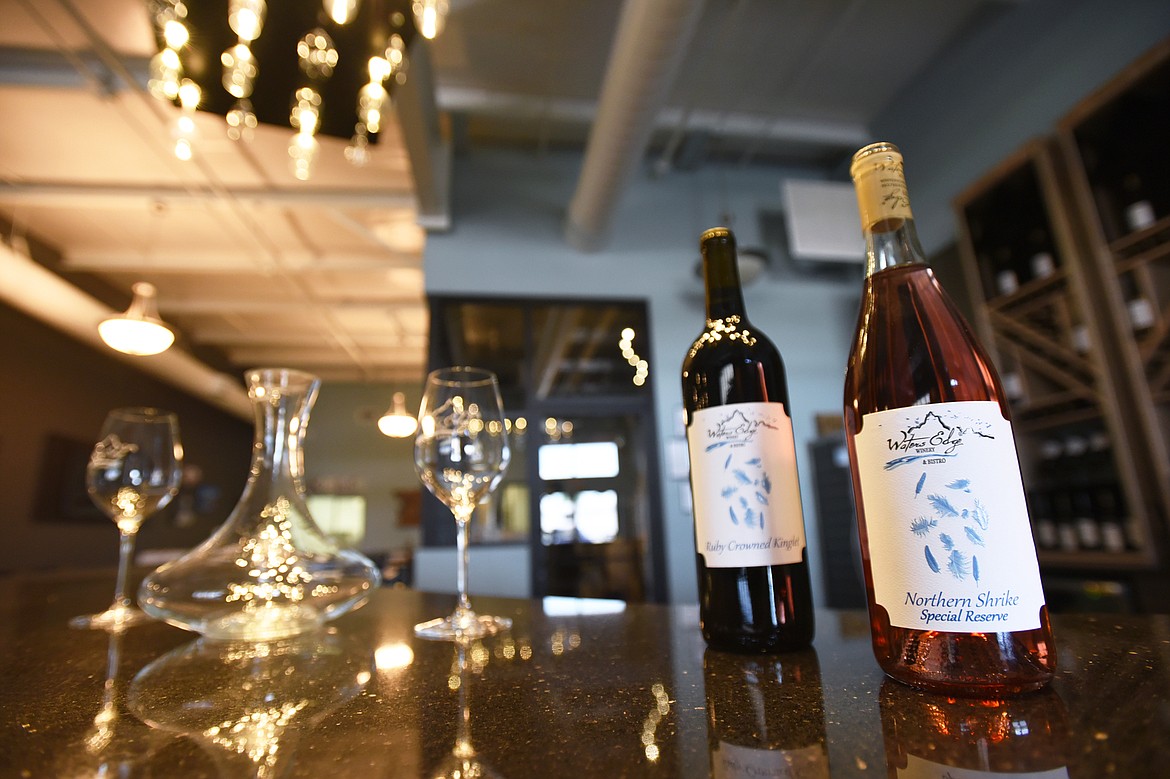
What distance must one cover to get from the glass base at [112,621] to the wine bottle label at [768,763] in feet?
2.44

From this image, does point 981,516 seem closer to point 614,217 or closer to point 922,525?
point 922,525

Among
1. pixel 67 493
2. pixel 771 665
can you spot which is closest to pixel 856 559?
pixel 771 665

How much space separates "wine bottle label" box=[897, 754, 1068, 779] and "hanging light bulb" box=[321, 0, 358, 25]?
1.68 m

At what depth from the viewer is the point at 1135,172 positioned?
2.14m

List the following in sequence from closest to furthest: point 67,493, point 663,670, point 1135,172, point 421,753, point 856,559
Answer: point 421,753 < point 663,670 < point 1135,172 < point 856,559 < point 67,493

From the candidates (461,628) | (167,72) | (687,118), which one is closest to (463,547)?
(461,628)

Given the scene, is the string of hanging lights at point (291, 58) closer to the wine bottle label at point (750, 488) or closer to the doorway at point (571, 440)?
the wine bottle label at point (750, 488)

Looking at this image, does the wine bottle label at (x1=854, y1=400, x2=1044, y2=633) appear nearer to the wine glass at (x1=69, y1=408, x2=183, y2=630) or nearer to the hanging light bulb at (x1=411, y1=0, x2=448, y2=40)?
the wine glass at (x1=69, y1=408, x2=183, y2=630)

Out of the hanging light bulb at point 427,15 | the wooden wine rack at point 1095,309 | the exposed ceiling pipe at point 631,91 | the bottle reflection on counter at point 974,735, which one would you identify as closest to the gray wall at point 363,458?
the exposed ceiling pipe at point 631,91

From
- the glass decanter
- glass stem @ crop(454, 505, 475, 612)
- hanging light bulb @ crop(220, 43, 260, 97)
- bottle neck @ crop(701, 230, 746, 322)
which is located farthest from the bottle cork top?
hanging light bulb @ crop(220, 43, 260, 97)

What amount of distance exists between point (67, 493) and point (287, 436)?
245 inches

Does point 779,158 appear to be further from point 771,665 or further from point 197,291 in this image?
point 197,291

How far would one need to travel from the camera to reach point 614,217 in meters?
3.47

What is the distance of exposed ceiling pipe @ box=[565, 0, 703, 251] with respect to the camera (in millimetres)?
2154
